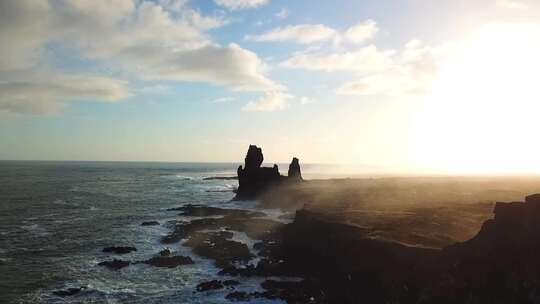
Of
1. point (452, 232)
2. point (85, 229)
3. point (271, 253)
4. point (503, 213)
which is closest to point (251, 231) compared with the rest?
point (271, 253)

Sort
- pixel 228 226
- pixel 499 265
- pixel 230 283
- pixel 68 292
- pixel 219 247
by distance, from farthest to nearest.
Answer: pixel 228 226
pixel 219 247
pixel 230 283
pixel 68 292
pixel 499 265

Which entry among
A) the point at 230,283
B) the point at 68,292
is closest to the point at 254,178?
the point at 230,283

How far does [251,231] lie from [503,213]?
42.1m

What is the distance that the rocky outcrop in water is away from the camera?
111113 millimetres

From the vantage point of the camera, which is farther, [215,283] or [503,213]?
[215,283]

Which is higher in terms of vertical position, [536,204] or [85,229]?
[536,204]

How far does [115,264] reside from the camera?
47625 mm

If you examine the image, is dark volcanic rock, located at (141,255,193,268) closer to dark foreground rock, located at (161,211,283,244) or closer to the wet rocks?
the wet rocks

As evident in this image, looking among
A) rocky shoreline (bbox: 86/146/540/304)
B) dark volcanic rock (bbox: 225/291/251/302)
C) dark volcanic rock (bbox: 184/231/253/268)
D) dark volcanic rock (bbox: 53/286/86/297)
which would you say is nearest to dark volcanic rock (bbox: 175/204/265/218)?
dark volcanic rock (bbox: 184/231/253/268)

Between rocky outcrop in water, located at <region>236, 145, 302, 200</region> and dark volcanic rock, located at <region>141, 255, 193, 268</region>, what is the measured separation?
58.9 metres

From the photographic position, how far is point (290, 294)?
36906 mm

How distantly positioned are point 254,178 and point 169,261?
66.6m

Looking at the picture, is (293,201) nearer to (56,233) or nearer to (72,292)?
(56,233)

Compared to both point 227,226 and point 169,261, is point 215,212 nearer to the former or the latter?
point 227,226
